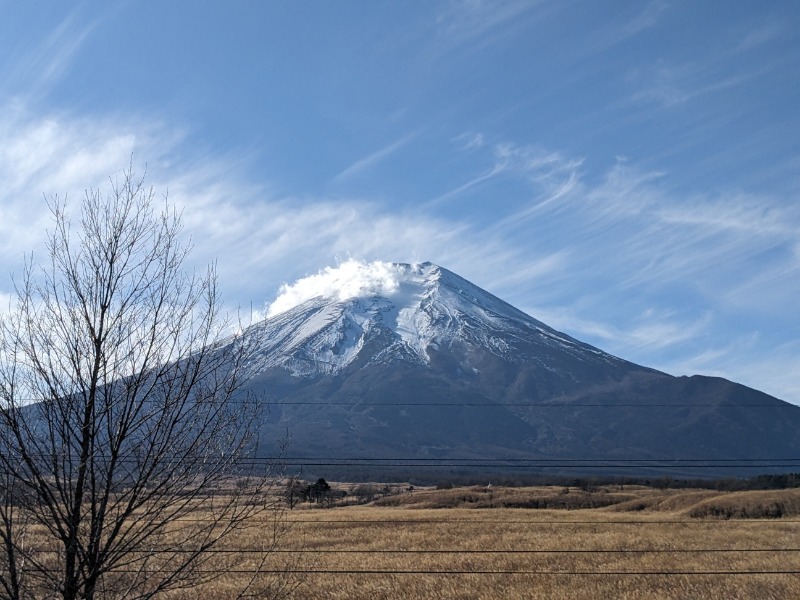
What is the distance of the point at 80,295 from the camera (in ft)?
26.2

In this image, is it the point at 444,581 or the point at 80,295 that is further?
the point at 444,581

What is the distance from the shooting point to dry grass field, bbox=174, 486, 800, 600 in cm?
1808

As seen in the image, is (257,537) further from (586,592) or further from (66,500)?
(66,500)

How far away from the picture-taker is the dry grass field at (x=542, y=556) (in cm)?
1808

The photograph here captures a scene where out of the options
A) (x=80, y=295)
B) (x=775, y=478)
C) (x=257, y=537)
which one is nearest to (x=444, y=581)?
(x=257, y=537)

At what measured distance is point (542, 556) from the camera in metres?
24.0

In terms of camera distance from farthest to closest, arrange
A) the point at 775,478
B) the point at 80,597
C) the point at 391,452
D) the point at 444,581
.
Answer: the point at 391,452 → the point at 775,478 → the point at 444,581 → the point at 80,597

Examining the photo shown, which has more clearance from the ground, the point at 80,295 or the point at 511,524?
the point at 80,295

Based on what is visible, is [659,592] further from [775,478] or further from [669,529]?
[775,478]

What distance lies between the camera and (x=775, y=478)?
6047 cm

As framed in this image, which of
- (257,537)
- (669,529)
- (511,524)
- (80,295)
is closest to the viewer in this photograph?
(80,295)

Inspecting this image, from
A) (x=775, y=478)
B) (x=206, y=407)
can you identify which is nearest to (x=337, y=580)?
(x=206, y=407)

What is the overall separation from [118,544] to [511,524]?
97.3ft

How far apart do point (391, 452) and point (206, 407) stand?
551ft
